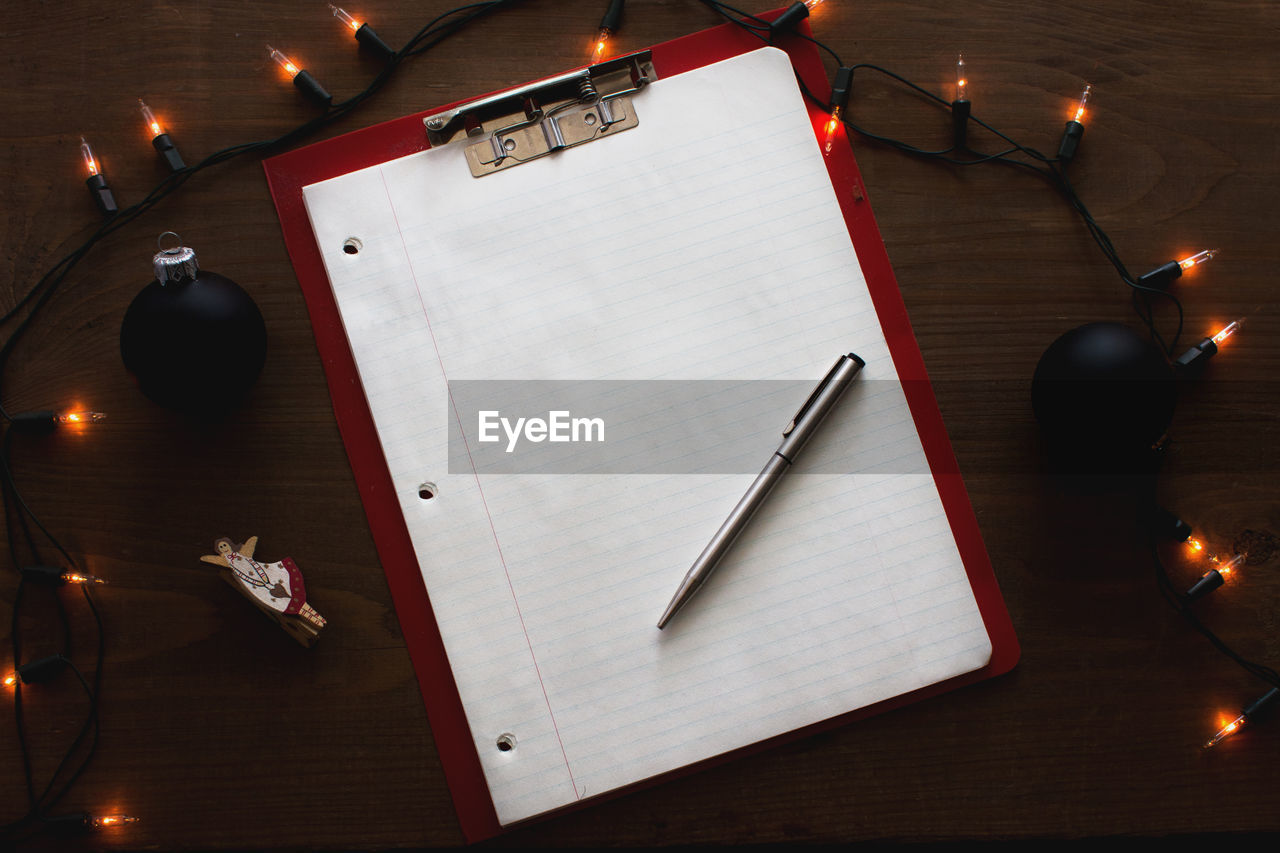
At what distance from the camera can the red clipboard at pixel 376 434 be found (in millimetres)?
824

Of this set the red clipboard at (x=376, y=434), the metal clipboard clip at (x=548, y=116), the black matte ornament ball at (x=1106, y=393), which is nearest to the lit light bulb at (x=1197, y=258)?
the black matte ornament ball at (x=1106, y=393)

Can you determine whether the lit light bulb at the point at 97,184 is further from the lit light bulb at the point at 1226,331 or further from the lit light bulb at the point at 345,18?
the lit light bulb at the point at 1226,331

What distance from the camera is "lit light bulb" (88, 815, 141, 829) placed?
2.70ft

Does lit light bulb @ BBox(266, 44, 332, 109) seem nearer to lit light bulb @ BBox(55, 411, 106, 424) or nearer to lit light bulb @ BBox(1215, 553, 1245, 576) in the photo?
lit light bulb @ BBox(55, 411, 106, 424)

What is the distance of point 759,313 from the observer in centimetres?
85

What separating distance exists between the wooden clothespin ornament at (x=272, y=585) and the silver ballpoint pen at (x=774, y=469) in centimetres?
35

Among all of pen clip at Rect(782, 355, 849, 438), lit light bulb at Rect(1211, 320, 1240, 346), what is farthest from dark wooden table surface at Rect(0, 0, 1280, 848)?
pen clip at Rect(782, 355, 849, 438)

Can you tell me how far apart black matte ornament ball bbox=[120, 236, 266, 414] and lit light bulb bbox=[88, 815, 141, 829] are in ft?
1.40

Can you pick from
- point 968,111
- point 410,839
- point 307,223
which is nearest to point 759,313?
point 968,111

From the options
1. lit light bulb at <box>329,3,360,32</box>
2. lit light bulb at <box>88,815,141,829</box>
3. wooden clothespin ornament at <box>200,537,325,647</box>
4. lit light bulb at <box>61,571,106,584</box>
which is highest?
lit light bulb at <box>329,3,360,32</box>

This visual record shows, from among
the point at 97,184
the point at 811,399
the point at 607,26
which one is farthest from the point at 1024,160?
the point at 97,184

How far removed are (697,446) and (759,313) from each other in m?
0.15

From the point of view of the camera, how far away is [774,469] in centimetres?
83

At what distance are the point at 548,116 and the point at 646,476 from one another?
386 millimetres
